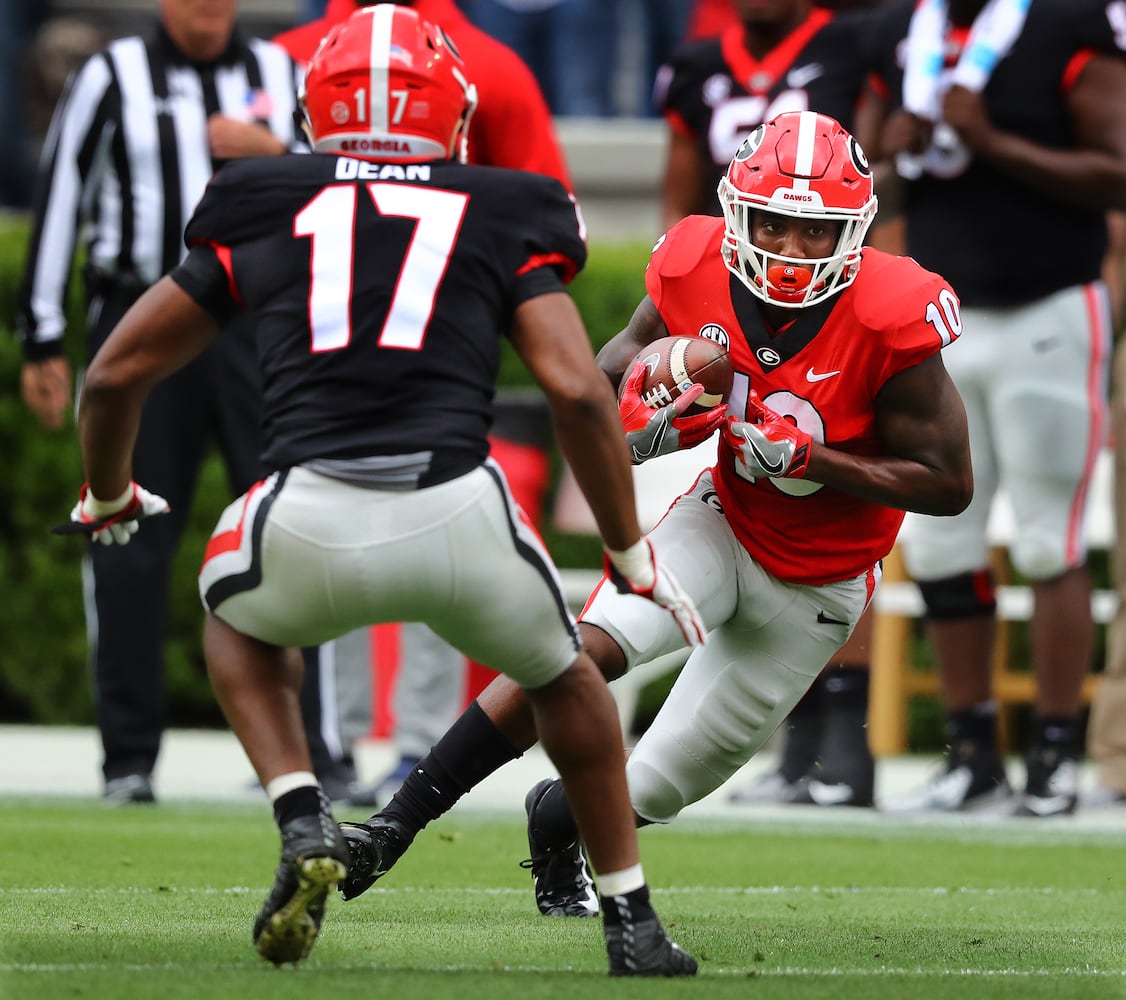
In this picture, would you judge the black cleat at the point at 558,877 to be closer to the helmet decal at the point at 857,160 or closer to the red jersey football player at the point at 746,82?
the helmet decal at the point at 857,160

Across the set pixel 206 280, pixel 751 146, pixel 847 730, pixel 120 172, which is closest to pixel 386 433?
pixel 206 280

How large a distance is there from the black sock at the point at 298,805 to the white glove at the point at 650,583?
0.56 meters

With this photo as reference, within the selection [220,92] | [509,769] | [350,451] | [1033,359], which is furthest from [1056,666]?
[350,451]

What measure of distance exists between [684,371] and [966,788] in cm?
273

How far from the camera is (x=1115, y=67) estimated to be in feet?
19.6

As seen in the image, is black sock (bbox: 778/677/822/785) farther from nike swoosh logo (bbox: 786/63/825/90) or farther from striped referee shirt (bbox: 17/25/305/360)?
striped referee shirt (bbox: 17/25/305/360)

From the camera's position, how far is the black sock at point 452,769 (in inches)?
156

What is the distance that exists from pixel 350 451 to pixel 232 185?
466mm

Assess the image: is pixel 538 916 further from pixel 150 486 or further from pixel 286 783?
pixel 150 486

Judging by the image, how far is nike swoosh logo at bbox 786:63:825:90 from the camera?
21.1 feet

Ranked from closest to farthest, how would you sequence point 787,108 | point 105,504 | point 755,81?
point 105,504
point 787,108
point 755,81

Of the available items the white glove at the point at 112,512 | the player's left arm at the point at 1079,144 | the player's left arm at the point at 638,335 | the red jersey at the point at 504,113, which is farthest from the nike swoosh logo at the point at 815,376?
the player's left arm at the point at 1079,144

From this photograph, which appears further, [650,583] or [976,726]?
[976,726]

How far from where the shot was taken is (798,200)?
3.96 metres
